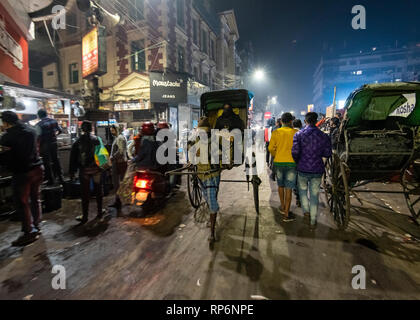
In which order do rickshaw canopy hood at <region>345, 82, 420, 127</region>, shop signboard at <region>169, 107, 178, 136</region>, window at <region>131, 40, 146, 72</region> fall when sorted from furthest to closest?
shop signboard at <region>169, 107, 178, 136</region> < window at <region>131, 40, 146, 72</region> < rickshaw canopy hood at <region>345, 82, 420, 127</region>

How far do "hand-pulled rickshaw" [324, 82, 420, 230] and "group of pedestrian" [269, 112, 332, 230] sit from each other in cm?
40

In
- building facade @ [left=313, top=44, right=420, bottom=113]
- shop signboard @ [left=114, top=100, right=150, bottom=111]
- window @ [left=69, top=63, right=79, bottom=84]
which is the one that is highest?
building facade @ [left=313, top=44, right=420, bottom=113]

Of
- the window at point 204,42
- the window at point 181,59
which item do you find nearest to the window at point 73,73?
the window at point 181,59

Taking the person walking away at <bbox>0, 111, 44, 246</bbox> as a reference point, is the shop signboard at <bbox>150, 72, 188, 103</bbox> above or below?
above

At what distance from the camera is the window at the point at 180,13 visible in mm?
19688

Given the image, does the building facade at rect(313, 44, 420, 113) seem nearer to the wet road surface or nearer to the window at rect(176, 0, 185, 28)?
the window at rect(176, 0, 185, 28)

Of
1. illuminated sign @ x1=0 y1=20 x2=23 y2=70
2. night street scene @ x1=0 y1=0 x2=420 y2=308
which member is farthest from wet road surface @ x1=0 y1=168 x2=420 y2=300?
illuminated sign @ x1=0 y1=20 x2=23 y2=70

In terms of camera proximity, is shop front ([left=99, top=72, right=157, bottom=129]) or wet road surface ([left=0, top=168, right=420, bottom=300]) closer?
wet road surface ([left=0, top=168, right=420, bottom=300])

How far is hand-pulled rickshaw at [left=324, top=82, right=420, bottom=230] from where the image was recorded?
4.11 metres

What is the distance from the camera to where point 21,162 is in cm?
429

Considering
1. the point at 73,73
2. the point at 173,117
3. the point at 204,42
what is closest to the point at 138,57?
the point at 173,117

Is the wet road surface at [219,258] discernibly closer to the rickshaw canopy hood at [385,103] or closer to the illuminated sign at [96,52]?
the rickshaw canopy hood at [385,103]

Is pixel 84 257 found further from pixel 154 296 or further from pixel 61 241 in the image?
pixel 154 296
